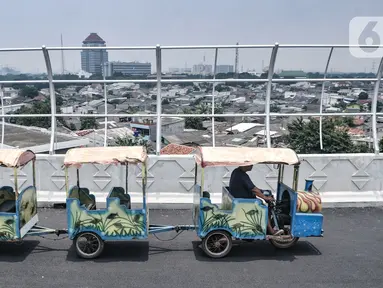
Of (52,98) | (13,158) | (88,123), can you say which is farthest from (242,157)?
(52,98)

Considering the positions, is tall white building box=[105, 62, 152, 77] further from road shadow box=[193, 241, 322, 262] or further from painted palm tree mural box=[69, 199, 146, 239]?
road shadow box=[193, 241, 322, 262]

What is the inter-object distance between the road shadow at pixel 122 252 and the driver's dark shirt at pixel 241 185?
1.69 metres

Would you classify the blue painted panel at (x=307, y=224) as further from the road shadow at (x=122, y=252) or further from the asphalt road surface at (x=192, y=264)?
the road shadow at (x=122, y=252)

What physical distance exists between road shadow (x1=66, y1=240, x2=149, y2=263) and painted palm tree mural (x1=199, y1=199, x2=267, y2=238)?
104cm

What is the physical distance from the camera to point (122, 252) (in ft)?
20.9

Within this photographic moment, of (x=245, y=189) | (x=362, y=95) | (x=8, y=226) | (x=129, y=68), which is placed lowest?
(x=8, y=226)

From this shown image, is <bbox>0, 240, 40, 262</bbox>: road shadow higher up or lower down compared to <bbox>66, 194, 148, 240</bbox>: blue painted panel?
lower down

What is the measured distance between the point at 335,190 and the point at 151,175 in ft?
13.1

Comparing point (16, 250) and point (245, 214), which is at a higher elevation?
point (245, 214)

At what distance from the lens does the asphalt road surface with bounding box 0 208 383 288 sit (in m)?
5.43

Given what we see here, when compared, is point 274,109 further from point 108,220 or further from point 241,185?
point 108,220

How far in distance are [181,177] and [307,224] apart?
314 cm

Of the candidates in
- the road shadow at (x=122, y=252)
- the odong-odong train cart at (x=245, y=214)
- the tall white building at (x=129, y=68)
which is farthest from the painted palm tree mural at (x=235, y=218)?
the tall white building at (x=129, y=68)

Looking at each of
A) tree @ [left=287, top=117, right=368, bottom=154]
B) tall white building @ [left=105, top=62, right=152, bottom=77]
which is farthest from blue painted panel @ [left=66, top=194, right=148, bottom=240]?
tree @ [left=287, top=117, right=368, bottom=154]
